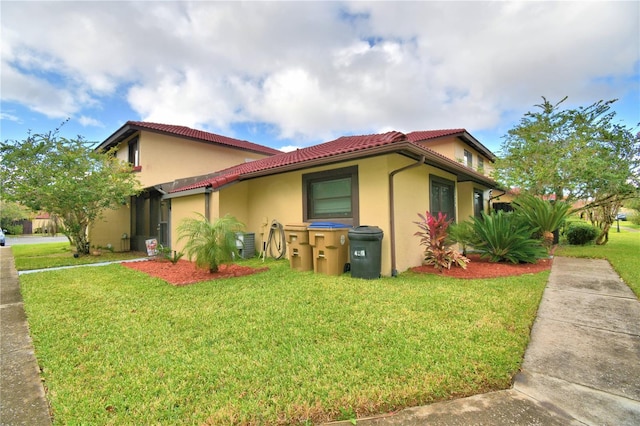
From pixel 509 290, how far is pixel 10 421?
663cm

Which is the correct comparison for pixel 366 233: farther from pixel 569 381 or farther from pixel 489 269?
A: pixel 569 381

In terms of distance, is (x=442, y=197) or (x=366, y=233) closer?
(x=366, y=233)

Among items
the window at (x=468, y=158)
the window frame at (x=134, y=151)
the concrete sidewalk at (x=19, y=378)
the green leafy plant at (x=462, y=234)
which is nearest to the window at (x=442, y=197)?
the green leafy plant at (x=462, y=234)

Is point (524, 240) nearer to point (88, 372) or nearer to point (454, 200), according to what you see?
point (454, 200)

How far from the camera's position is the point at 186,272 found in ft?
24.2

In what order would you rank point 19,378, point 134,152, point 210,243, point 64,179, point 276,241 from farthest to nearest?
point 134,152 → point 64,179 → point 276,241 → point 210,243 → point 19,378

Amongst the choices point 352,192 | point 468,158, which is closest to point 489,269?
point 352,192

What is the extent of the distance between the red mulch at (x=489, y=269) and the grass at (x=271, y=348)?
1135 millimetres

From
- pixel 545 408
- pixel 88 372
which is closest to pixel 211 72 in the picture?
pixel 88 372

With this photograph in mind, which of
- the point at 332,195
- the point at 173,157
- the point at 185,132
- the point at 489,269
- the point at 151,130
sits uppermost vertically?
the point at 185,132

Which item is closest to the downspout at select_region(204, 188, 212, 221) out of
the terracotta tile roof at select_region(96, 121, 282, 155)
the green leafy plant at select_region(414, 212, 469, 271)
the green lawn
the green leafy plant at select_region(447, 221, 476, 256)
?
the green lawn

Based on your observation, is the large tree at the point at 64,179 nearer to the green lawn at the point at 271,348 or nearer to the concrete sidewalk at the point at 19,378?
the green lawn at the point at 271,348

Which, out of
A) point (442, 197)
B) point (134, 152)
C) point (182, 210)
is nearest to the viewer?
point (442, 197)

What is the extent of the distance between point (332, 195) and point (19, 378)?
21.4 feet
